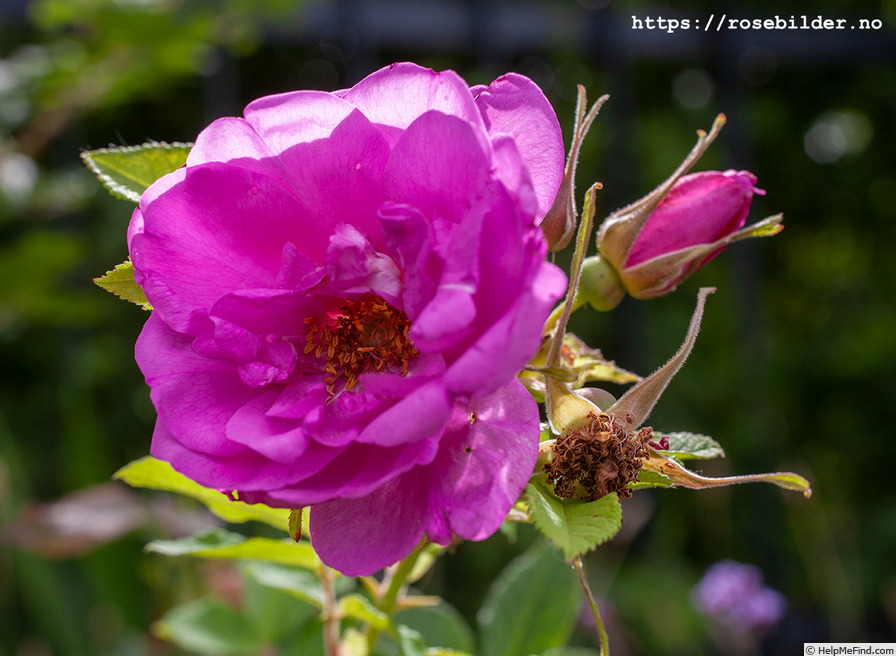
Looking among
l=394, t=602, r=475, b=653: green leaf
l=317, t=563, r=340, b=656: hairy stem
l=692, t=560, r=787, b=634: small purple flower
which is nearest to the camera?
l=317, t=563, r=340, b=656: hairy stem

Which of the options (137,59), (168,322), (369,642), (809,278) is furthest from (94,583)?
(809,278)

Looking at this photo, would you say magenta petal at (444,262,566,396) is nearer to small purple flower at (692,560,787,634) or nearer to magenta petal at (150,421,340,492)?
magenta petal at (150,421,340,492)

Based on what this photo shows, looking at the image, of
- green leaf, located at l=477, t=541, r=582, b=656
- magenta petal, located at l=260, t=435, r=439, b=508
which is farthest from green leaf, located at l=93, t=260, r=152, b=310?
green leaf, located at l=477, t=541, r=582, b=656

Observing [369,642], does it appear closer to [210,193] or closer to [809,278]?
[210,193]

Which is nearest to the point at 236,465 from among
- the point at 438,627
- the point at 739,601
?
the point at 438,627

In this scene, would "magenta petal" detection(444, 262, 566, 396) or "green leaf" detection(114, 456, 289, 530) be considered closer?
"magenta petal" detection(444, 262, 566, 396)

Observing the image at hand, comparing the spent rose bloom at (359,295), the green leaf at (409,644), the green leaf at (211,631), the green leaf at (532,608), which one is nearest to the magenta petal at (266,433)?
the spent rose bloom at (359,295)

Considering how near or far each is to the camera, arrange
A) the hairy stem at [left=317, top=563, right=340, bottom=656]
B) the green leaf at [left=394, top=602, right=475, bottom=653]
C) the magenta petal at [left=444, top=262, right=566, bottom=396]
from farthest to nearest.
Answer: the green leaf at [left=394, top=602, right=475, bottom=653] → the hairy stem at [left=317, top=563, right=340, bottom=656] → the magenta petal at [left=444, top=262, right=566, bottom=396]

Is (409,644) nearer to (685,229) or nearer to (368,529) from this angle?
(368,529)
